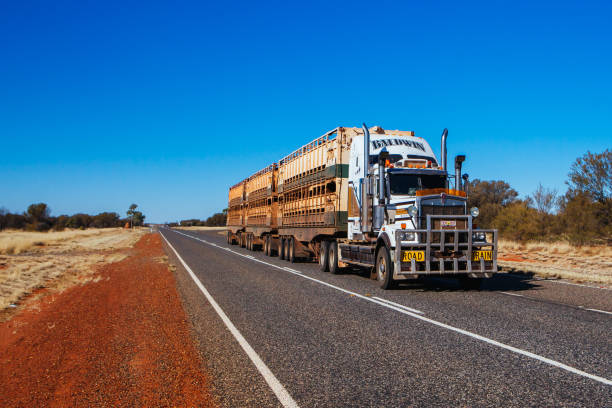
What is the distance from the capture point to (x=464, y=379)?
5.12 meters

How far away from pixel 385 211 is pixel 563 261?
497 inches

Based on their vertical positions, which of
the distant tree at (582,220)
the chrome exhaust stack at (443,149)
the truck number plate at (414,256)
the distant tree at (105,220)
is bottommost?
the truck number plate at (414,256)

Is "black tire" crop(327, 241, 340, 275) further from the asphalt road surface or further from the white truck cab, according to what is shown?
the asphalt road surface

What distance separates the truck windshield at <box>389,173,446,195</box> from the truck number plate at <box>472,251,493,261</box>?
2.19 m

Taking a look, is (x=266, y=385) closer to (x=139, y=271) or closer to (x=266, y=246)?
(x=139, y=271)

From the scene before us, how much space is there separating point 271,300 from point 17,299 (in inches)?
245

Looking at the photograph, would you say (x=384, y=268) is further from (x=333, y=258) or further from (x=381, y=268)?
(x=333, y=258)

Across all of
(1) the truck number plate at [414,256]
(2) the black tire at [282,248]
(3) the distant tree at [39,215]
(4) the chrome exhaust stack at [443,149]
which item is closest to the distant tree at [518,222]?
(2) the black tire at [282,248]

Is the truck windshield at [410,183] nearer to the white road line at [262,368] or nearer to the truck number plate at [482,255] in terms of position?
the truck number plate at [482,255]

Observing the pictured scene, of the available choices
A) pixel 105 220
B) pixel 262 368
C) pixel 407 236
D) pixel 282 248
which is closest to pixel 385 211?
pixel 407 236

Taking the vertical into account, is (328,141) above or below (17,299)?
above

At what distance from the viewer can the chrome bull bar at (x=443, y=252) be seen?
1130 cm

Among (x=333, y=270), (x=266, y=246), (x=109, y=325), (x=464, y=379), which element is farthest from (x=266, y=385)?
(x=266, y=246)

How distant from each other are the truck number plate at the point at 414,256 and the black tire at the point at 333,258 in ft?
16.9
